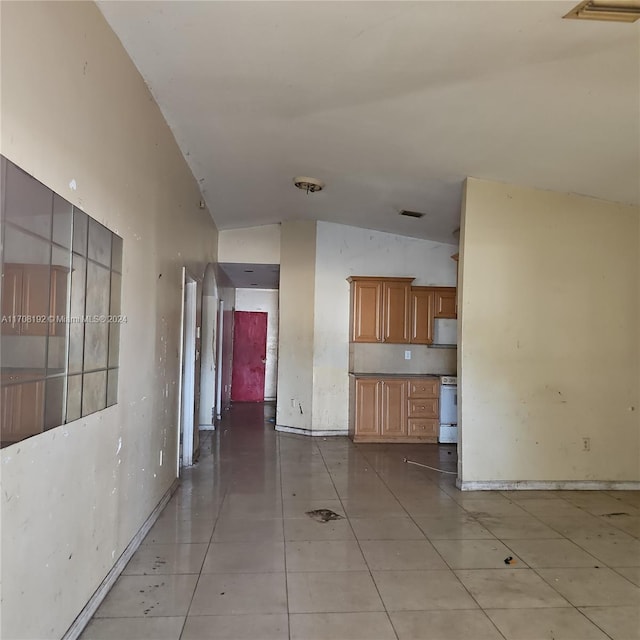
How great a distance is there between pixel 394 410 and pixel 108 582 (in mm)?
4418

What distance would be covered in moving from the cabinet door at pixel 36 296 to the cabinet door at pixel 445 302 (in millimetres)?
5655

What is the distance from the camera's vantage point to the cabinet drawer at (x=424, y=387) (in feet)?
21.1

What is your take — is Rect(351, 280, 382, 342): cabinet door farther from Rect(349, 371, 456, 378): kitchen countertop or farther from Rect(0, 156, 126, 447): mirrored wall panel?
Rect(0, 156, 126, 447): mirrored wall panel

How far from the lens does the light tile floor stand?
7.44 ft

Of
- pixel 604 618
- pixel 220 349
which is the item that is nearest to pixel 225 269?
pixel 220 349

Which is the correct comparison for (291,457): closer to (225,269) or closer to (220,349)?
(220,349)

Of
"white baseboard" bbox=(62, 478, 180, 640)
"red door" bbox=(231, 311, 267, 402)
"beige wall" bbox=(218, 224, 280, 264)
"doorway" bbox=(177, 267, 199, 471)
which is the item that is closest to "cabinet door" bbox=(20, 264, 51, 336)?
"white baseboard" bbox=(62, 478, 180, 640)

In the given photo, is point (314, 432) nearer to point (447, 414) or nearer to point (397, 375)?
point (397, 375)

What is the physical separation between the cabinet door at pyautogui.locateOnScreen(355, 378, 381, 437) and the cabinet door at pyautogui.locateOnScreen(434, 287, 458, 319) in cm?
139

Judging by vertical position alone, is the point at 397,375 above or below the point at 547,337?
below

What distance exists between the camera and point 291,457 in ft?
18.0

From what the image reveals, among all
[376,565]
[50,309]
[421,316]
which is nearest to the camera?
[50,309]

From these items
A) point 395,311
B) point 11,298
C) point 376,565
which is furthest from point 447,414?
point 11,298

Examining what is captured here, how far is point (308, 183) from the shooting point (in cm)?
501
